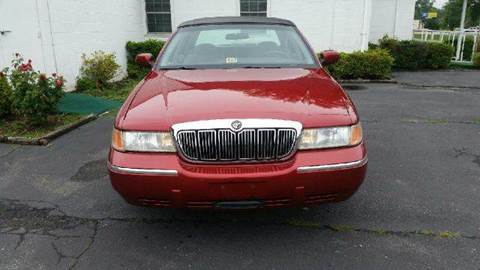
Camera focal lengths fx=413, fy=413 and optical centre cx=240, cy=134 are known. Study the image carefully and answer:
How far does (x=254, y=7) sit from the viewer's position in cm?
1181

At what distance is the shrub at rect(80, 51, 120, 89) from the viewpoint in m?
9.20

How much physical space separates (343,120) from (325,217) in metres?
1.03

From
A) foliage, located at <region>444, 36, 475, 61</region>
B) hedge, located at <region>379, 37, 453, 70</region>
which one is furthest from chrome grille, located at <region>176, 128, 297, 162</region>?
foliage, located at <region>444, 36, 475, 61</region>

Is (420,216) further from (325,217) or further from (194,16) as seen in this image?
(194,16)

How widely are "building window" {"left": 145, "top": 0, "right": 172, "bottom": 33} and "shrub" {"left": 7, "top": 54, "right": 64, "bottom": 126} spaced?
6.49 metres

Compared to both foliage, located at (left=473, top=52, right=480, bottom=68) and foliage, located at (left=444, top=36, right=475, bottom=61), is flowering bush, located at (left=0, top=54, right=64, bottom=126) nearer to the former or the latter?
foliage, located at (left=473, top=52, right=480, bottom=68)

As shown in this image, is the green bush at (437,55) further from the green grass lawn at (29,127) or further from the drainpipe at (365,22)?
the green grass lawn at (29,127)

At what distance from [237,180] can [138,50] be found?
9302mm

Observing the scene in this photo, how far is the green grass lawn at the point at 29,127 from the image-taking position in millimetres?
5949

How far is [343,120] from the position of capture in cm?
285

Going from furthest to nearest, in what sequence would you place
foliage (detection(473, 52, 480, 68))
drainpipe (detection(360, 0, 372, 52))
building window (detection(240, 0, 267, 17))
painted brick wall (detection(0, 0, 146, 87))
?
foliage (detection(473, 52, 480, 68)) < building window (detection(240, 0, 267, 17)) < drainpipe (detection(360, 0, 372, 52)) < painted brick wall (detection(0, 0, 146, 87))

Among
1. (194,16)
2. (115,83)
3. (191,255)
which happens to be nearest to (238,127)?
(191,255)

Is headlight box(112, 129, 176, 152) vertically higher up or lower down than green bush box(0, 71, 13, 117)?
higher up

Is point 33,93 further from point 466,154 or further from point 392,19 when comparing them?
point 392,19
